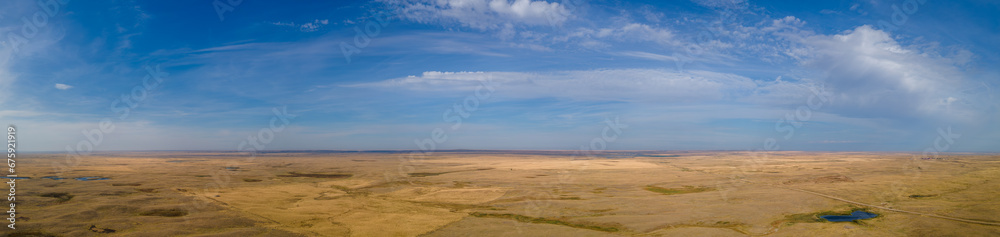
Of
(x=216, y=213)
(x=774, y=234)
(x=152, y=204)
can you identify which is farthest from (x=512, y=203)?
(x=152, y=204)

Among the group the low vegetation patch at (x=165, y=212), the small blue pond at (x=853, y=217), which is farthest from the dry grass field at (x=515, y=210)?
the small blue pond at (x=853, y=217)

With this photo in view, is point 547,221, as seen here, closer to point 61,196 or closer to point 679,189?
point 679,189

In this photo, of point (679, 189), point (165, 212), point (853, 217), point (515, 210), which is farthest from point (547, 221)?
point (165, 212)

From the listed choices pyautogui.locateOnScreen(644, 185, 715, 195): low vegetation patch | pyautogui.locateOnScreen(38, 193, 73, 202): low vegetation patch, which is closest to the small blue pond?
pyautogui.locateOnScreen(644, 185, 715, 195): low vegetation patch

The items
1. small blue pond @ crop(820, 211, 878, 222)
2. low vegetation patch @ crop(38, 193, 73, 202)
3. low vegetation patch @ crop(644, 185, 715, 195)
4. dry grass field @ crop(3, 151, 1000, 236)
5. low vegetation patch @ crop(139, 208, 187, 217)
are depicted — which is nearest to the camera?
dry grass field @ crop(3, 151, 1000, 236)

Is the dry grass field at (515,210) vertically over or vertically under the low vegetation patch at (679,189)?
over

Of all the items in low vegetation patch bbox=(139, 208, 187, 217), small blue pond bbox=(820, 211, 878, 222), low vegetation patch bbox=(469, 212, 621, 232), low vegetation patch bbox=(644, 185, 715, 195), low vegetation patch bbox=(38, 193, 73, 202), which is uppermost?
low vegetation patch bbox=(38, 193, 73, 202)

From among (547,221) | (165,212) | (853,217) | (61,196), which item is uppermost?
(61,196)

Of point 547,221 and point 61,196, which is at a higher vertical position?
point 61,196

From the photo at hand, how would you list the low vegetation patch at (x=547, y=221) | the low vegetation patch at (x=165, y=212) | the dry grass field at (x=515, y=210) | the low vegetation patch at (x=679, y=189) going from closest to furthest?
the dry grass field at (x=515, y=210)
the low vegetation patch at (x=547, y=221)
the low vegetation patch at (x=165, y=212)
the low vegetation patch at (x=679, y=189)

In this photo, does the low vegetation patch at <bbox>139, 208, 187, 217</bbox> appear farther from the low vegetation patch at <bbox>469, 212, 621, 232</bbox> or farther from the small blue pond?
the small blue pond

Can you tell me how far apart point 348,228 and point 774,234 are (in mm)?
15017

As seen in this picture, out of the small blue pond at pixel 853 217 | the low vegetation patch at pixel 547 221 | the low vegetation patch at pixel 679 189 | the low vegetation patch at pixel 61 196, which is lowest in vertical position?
the small blue pond at pixel 853 217

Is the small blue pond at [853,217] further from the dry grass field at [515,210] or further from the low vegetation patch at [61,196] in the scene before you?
the low vegetation patch at [61,196]
